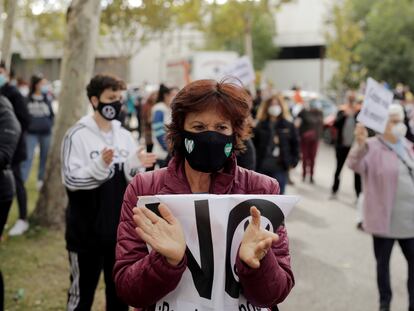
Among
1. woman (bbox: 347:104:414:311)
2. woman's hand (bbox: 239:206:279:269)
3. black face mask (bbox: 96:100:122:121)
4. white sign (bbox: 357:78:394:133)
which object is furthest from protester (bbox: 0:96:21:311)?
woman (bbox: 347:104:414:311)

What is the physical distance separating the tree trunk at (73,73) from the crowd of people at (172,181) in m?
0.41

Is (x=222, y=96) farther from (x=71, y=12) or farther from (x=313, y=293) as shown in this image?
(x=71, y=12)

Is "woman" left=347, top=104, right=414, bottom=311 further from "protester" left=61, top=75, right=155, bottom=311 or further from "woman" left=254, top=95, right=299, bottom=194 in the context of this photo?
"woman" left=254, top=95, right=299, bottom=194

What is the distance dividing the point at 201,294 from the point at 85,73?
212 inches

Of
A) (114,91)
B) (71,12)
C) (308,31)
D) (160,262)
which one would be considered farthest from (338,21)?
(160,262)

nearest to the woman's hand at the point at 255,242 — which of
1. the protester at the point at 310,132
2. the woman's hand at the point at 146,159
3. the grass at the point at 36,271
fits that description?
the woman's hand at the point at 146,159

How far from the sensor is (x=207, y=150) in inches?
87.6

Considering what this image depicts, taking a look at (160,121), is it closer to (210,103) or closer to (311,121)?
(210,103)

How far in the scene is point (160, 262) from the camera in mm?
2033

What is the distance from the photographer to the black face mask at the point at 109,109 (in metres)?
4.04

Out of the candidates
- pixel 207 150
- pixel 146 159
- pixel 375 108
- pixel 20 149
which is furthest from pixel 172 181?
pixel 20 149

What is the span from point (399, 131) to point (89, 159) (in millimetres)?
2616

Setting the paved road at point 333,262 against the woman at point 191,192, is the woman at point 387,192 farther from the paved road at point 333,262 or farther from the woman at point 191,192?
the woman at point 191,192

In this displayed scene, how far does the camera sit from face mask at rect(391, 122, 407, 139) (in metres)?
4.87
